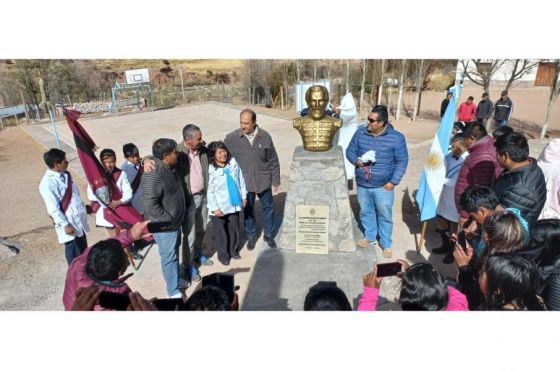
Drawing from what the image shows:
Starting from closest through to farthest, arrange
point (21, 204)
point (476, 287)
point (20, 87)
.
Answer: point (476, 287)
point (21, 204)
point (20, 87)

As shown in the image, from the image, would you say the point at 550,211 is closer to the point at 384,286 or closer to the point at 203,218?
the point at 384,286

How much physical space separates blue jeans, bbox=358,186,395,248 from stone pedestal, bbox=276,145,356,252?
320mm

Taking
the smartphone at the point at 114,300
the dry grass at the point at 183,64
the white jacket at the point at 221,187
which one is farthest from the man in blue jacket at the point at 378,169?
the dry grass at the point at 183,64

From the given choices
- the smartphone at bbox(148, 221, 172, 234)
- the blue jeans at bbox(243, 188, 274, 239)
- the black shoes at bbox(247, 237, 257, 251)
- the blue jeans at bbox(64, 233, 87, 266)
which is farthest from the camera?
the black shoes at bbox(247, 237, 257, 251)

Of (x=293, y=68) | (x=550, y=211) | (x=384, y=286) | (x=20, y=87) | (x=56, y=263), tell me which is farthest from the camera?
(x=293, y=68)

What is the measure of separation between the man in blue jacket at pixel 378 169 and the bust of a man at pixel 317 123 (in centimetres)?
34

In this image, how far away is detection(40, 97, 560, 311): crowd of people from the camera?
191cm

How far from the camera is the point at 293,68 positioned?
65.4ft

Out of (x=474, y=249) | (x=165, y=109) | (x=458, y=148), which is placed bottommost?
(x=165, y=109)

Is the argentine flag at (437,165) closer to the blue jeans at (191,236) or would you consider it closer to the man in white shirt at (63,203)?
the blue jeans at (191,236)

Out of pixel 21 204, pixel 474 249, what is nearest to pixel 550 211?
pixel 474 249

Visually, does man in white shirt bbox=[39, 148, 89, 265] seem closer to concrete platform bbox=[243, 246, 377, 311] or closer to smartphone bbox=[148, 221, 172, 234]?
smartphone bbox=[148, 221, 172, 234]

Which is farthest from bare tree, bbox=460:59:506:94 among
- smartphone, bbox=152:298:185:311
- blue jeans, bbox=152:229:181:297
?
smartphone, bbox=152:298:185:311

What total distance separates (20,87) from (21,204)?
50.3 ft
